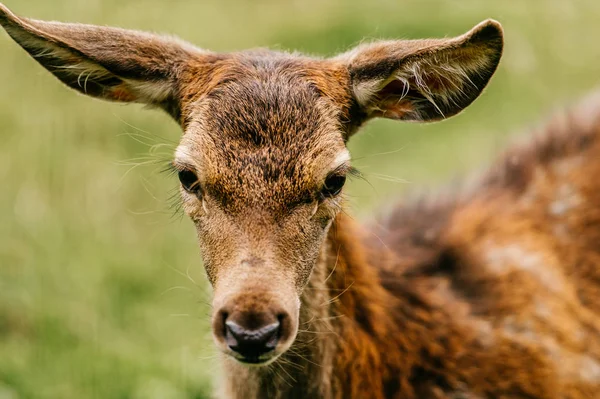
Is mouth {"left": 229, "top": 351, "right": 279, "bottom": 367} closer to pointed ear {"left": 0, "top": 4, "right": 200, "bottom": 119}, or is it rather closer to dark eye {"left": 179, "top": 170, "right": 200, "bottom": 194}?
dark eye {"left": 179, "top": 170, "right": 200, "bottom": 194}

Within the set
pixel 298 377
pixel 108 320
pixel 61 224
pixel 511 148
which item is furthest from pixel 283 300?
pixel 61 224

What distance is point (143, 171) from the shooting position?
29.5 ft

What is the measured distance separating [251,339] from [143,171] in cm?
534

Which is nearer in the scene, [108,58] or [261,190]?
[261,190]

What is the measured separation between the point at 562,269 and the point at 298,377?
171cm

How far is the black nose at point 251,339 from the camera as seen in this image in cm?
386

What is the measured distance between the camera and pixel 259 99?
14.4 feet

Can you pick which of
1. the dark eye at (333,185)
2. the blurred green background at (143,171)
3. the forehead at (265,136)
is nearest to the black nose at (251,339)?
the forehead at (265,136)

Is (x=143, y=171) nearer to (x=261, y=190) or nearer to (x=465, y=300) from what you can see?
(x=465, y=300)

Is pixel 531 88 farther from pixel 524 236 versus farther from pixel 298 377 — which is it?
pixel 298 377

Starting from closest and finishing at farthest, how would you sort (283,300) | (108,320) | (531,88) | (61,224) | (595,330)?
(283,300), (595,330), (108,320), (61,224), (531,88)

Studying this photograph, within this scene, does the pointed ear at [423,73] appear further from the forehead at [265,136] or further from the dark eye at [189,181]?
the dark eye at [189,181]

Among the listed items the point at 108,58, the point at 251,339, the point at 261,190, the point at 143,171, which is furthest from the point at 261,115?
the point at 143,171

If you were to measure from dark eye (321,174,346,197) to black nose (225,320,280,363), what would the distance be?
721mm
